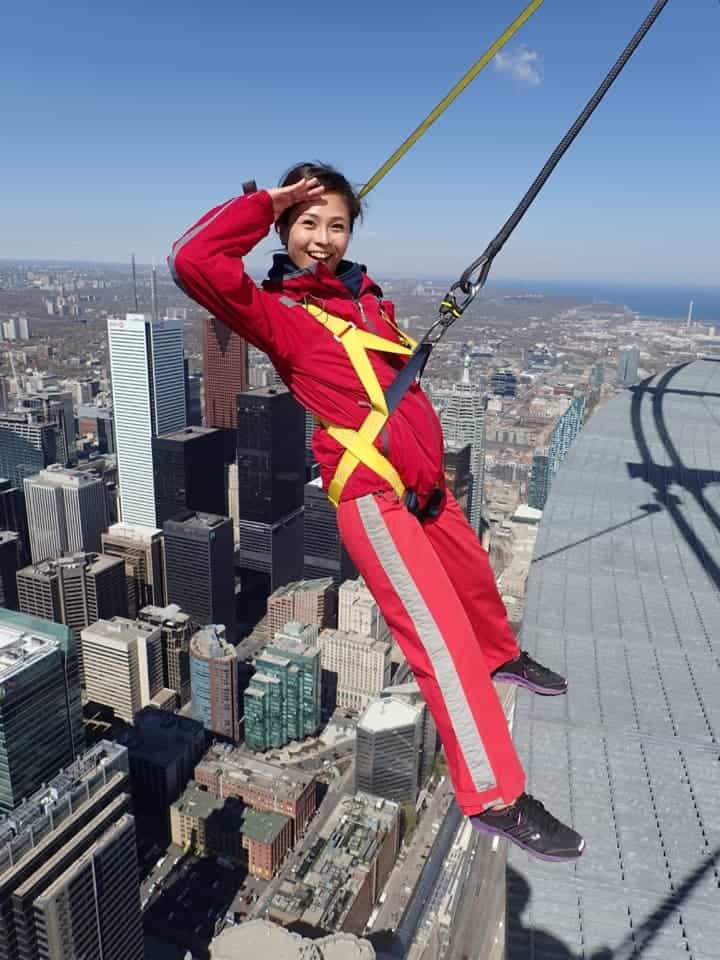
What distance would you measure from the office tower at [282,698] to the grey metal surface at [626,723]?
14290mm

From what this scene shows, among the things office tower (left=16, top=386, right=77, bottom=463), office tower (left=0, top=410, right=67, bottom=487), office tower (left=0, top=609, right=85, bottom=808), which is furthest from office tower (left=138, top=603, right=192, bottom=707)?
office tower (left=16, top=386, right=77, bottom=463)

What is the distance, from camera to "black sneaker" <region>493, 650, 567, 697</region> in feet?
7.85

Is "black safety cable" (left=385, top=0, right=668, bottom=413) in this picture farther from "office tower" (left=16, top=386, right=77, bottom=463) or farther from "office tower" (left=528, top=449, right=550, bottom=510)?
"office tower" (left=16, top=386, right=77, bottom=463)

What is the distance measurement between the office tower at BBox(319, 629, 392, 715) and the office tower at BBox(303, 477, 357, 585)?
157 inches

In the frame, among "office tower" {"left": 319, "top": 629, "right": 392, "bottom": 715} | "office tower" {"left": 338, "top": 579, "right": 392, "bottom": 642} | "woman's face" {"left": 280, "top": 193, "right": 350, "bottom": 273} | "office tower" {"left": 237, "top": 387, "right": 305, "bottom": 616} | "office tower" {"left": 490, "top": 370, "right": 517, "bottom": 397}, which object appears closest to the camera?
"woman's face" {"left": 280, "top": 193, "right": 350, "bottom": 273}

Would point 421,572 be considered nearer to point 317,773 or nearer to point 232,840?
point 232,840

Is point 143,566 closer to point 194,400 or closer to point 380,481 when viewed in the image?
point 194,400

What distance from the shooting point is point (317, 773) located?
17953 mm

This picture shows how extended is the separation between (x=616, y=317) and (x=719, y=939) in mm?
65395

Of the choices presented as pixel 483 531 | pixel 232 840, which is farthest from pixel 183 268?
pixel 483 531

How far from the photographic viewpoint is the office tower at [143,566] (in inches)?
976

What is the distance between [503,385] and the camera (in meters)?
45.5

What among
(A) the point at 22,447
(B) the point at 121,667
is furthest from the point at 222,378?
(B) the point at 121,667

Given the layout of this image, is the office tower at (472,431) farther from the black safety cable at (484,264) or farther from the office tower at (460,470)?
the black safety cable at (484,264)
